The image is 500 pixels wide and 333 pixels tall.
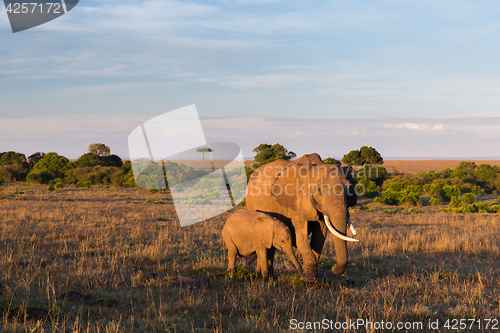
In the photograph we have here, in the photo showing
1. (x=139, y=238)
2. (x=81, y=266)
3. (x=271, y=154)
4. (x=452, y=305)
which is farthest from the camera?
(x=271, y=154)

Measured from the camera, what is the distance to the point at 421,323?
215 inches

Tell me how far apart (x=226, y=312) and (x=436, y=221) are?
48.8 feet

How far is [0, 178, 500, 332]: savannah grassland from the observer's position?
5.51 m

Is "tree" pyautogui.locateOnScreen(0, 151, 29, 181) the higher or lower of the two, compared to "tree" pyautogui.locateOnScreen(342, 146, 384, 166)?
lower

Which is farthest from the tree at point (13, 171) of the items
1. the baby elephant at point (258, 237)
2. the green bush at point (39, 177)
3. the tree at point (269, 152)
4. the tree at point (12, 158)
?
the baby elephant at point (258, 237)

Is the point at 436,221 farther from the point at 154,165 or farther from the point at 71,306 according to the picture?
the point at 154,165

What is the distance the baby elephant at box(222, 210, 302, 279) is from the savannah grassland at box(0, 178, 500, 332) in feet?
1.38

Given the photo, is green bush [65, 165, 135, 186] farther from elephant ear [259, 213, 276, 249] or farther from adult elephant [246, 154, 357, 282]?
elephant ear [259, 213, 276, 249]

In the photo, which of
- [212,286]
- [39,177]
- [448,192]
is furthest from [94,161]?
[212,286]

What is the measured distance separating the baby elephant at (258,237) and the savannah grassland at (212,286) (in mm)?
421

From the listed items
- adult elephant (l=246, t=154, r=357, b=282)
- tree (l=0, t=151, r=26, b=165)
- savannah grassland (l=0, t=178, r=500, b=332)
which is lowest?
savannah grassland (l=0, t=178, r=500, b=332)

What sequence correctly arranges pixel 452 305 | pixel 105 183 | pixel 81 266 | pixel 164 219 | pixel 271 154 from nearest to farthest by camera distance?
pixel 452 305 < pixel 81 266 < pixel 164 219 < pixel 271 154 < pixel 105 183

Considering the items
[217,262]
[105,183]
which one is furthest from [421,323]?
[105,183]

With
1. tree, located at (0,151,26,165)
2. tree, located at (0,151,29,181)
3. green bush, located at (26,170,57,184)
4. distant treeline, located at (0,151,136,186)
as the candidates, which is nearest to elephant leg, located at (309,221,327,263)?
distant treeline, located at (0,151,136,186)
